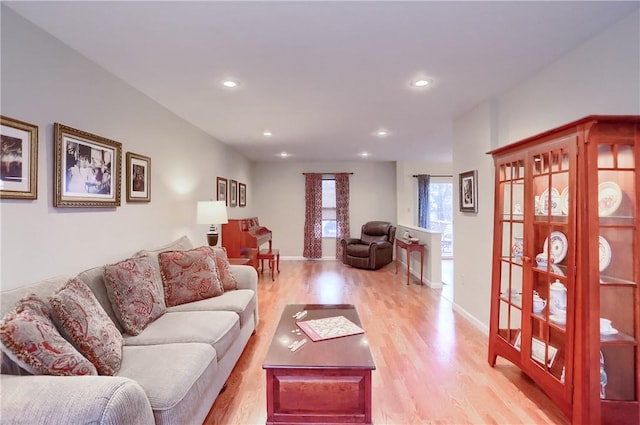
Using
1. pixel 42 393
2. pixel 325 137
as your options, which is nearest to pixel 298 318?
pixel 42 393

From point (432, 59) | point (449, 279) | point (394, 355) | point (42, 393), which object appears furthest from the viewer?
point (449, 279)

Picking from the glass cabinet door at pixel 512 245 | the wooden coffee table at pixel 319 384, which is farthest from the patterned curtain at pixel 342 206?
the wooden coffee table at pixel 319 384

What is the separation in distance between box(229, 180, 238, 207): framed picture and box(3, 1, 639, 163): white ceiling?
6.92 feet

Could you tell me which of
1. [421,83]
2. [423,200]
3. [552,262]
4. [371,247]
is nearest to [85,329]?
[552,262]

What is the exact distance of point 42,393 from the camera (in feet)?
3.65

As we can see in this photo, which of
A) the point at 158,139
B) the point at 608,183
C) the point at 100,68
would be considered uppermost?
the point at 100,68

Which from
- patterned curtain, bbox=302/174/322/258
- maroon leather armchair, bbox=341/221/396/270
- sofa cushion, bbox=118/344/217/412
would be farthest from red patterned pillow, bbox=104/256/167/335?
patterned curtain, bbox=302/174/322/258

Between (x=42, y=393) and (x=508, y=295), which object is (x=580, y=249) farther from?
(x=42, y=393)

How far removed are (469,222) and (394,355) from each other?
168cm

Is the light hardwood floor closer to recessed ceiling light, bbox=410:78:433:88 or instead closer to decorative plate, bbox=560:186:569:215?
decorative plate, bbox=560:186:569:215

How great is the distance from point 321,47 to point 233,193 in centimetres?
401

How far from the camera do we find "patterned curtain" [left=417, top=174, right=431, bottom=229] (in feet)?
24.1

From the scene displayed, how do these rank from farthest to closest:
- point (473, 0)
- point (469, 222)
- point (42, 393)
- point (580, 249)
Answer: point (469, 222) → point (580, 249) → point (473, 0) → point (42, 393)

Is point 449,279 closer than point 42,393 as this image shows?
No
